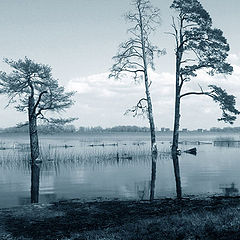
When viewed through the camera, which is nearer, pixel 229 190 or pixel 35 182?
pixel 229 190

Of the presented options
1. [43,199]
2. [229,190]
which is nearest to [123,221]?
[43,199]

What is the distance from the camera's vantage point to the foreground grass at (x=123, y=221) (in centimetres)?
762

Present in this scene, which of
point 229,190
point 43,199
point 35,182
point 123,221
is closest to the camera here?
point 123,221

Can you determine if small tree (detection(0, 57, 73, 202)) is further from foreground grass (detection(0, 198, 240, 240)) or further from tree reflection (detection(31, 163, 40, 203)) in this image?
foreground grass (detection(0, 198, 240, 240))

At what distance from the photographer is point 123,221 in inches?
387

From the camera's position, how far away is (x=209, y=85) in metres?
29.1

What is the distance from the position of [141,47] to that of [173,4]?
483 centimetres

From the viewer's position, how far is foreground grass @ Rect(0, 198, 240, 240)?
7621 mm

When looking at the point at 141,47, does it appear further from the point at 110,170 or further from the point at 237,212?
the point at 237,212

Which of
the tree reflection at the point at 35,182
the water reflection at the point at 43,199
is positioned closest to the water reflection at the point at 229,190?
the water reflection at the point at 43,199

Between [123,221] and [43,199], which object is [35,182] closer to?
[43,199]

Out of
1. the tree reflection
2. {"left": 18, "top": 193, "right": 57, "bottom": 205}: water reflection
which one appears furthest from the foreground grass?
the tree reflection

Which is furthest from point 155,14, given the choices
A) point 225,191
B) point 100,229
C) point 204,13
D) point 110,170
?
point 100,229

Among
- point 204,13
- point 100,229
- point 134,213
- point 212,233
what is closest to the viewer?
point 212,233
